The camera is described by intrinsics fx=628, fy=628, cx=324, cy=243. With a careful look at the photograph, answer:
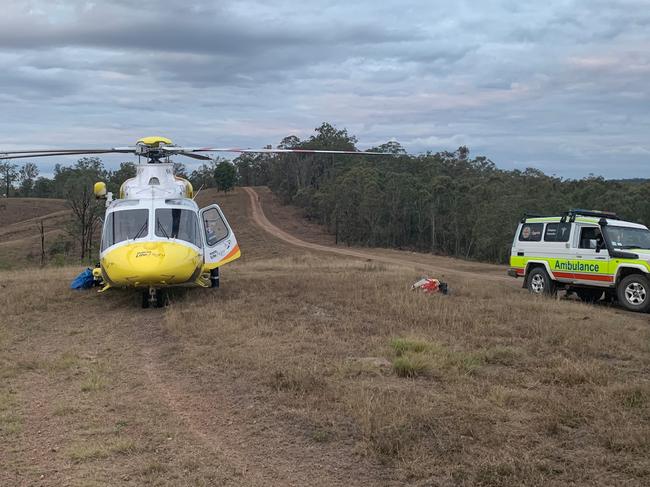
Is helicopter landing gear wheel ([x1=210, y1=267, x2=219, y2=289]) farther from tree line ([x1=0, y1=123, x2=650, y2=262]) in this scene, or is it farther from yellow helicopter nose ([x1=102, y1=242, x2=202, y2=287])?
tree line ([x1=0, y1=123, x2=650, y2=262])

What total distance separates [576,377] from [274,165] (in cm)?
8719

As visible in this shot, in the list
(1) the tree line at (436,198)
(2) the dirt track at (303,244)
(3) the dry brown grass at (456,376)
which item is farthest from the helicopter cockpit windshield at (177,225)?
(1) the tree line at (436,198)

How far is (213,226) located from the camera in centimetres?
1507

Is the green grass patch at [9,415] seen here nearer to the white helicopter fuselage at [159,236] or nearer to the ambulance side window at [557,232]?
the white helicopter fuselage at [159,236]

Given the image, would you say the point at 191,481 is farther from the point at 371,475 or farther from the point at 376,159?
the point at 376,159

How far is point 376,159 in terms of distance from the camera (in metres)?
79.4

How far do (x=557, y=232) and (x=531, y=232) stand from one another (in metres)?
0.91

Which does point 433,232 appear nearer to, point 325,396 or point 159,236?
point 159,236

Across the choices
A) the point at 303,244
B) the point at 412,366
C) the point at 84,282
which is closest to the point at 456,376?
the point at 412,366

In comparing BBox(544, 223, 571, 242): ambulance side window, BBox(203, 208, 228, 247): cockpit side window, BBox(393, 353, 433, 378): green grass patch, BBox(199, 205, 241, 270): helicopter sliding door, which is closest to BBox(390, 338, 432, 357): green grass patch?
BBox(393, 353, 433, 378): green grass patch

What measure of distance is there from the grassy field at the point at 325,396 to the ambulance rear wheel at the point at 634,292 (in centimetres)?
166

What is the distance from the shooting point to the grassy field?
16.0ft

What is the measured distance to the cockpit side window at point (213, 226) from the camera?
48.2ft

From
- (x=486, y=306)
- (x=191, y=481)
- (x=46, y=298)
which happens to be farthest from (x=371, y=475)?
(x=46, y=298)
